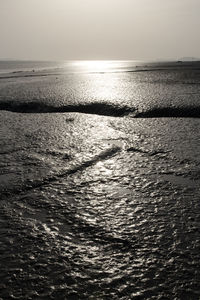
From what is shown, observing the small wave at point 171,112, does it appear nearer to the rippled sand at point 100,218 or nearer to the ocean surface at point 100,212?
the ocean surface at point 100,212

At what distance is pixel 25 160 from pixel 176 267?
125cm

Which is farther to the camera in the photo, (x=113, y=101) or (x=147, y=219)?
(x=113, y=101)

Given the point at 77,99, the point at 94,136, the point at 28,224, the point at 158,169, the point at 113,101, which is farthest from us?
the point at 77,99

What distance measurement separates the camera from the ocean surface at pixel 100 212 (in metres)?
0.89

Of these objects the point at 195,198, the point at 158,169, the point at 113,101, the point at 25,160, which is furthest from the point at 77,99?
the point at 195,198

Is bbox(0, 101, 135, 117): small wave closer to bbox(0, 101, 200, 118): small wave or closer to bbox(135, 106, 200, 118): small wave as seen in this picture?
bbox(0, 101, 200, 118): small wave

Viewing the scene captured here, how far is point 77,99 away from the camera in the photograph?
4148mm

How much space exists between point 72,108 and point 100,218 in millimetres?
2591

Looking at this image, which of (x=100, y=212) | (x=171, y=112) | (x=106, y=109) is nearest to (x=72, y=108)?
(x=106, y=109)

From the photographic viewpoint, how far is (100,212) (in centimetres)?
129

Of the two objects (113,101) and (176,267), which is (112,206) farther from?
(113,101)

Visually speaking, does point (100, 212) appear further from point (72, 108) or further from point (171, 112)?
point (72, 108)

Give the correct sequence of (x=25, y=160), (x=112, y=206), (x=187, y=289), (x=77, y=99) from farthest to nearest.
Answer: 1. (x=77, y=99)
2. (x=25, y=160)
3. (x=112, y=206)
4. (x=187, y=289)

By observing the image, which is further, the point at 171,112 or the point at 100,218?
the point at 171,112
